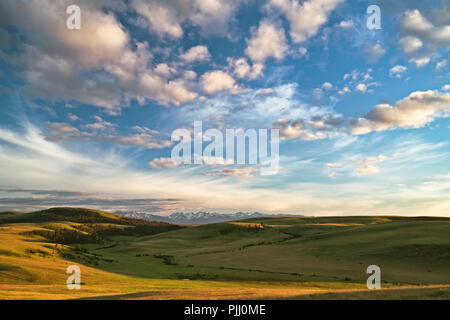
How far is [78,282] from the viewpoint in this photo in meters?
43.2

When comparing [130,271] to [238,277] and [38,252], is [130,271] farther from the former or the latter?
[38,252]

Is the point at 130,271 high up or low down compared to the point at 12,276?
down

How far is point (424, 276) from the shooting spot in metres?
49.7

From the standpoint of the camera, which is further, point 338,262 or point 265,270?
point 338,262

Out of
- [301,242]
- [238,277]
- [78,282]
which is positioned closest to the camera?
[78,282]

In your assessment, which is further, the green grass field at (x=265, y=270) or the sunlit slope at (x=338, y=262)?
the sunlit slope at (x=338, y=262)

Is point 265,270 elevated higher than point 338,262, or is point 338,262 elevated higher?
point 338,262

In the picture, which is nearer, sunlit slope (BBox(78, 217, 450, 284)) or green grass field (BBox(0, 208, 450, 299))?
green grass field (BBox(0, 208, 450, 299))
